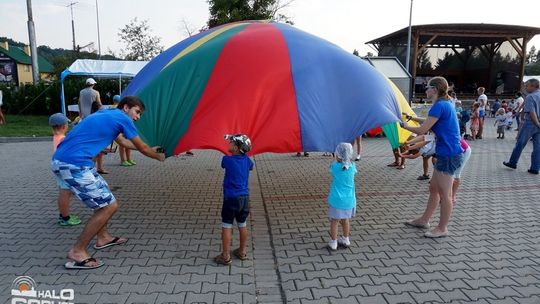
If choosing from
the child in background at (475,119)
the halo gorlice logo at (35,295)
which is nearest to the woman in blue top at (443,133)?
the halo gorlice logo at (35,295)

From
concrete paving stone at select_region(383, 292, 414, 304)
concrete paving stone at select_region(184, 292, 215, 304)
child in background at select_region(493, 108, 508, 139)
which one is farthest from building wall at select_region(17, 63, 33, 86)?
concrete paving stone at select_region(383, 292, 414, 304)

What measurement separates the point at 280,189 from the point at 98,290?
4.14 metres

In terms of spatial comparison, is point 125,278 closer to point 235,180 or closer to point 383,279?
point 235,180

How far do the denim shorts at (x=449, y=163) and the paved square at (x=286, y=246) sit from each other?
0.88 metres

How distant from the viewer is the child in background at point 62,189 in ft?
16.2

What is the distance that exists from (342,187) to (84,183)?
2.66m

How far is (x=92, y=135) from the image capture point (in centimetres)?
382

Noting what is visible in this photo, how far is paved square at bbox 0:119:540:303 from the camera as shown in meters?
3.52

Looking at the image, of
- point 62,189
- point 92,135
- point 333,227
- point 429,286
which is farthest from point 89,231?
point 429,286

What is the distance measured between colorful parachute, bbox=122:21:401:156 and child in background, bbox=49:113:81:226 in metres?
0.98

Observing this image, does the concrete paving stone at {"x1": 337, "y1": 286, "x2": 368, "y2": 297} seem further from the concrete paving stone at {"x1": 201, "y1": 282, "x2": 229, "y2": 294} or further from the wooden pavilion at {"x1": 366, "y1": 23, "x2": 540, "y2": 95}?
the wooden pavilion at {"x1": 366, "y1": 23, "x2": 540, "y2": 95}

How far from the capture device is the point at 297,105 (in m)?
4.55

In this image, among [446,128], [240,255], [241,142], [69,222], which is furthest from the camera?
[69,222]

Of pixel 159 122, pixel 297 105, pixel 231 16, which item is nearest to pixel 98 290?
pixel 159 122
